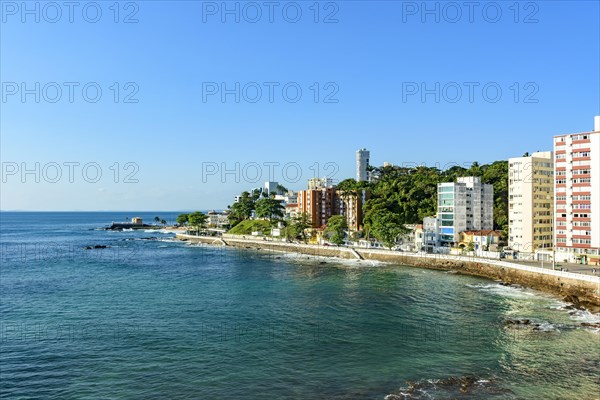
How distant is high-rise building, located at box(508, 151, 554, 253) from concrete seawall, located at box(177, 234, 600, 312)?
14.5 metres

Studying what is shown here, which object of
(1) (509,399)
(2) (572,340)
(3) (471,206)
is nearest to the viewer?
(1) (509,399)

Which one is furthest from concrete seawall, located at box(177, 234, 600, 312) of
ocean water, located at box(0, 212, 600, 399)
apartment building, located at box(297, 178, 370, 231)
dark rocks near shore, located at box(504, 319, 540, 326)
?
apartment building, located at box(297, 178, 370, 231)

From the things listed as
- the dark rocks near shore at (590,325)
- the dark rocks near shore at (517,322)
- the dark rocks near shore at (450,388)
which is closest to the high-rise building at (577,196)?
the dark rocks near shore at (590,325)

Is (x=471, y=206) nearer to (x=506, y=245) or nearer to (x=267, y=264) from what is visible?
(x=506, y=245)

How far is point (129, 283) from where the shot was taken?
74.9 metres

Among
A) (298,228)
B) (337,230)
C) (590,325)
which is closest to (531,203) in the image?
(337,230)

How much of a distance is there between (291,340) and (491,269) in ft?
177

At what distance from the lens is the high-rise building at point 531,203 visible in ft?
302

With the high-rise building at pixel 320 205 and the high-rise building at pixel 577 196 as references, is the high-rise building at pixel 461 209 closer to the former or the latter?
the high-rise building at pixel 577 196

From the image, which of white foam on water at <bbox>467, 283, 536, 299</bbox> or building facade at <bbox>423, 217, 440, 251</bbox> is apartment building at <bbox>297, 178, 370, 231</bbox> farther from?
white foam on water at <bbox>467, 283, 536, 299</bbox>

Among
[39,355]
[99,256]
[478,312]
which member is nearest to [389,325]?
[478,312]

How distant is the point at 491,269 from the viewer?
8088cm

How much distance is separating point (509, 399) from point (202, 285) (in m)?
53.9

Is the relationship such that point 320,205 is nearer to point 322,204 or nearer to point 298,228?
point 322,204
